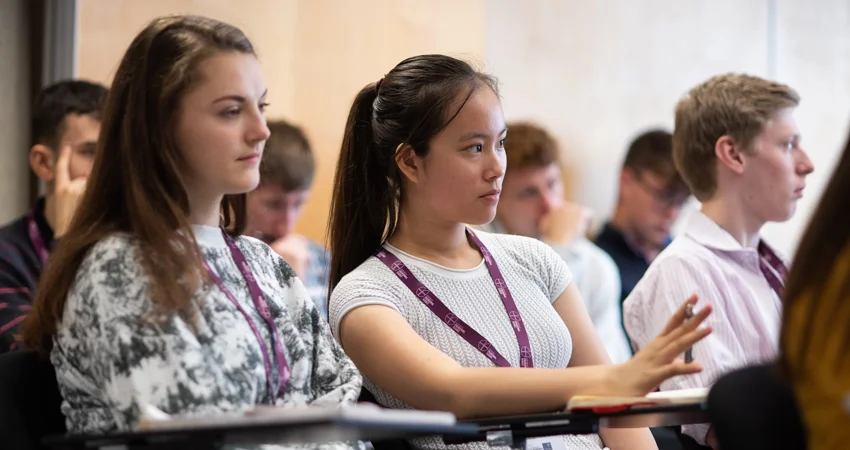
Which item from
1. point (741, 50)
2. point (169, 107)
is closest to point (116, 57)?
point (169, 107)

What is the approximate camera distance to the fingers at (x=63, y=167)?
10.8 ft

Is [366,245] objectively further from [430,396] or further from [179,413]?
[179,413]

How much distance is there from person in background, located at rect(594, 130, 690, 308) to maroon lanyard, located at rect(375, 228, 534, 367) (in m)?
2.36

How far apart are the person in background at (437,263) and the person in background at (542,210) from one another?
71.2 inches

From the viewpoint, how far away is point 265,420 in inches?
54.4

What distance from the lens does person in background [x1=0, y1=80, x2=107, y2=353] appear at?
3033mm

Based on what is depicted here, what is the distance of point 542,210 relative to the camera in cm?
439

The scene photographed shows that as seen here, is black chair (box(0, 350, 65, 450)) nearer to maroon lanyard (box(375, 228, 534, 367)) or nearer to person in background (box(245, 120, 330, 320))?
maroon lanyard (box(375, 228, 534, 367))

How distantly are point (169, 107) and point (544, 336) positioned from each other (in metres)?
0.91

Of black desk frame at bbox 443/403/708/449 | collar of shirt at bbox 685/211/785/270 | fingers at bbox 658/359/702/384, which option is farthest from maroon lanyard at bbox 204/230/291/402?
collar of shirt at bbox 685/211/785/270

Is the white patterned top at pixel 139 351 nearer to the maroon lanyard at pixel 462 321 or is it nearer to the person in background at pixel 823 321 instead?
the maroon lanyard at pixel 462 321

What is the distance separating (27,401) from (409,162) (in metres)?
0.96

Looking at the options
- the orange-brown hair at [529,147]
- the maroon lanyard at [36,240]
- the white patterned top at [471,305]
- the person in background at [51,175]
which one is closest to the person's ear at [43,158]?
the person in background at [51,175]

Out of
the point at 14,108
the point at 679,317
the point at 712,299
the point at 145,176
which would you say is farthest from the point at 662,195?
the point at 145,176
